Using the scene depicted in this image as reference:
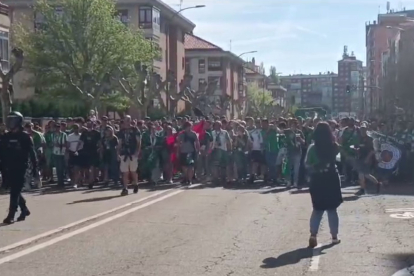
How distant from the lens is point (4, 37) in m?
43.6

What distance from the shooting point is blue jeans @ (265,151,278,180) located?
82.0ft

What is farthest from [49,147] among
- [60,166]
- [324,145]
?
[324,145]

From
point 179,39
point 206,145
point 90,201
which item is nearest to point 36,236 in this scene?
point 90,201

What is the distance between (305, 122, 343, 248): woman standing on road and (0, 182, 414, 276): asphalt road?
454 millimetres

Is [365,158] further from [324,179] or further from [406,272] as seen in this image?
[406,272]

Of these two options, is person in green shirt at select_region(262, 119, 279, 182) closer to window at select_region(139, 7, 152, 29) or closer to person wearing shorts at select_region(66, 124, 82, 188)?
person wearing shorts at select_region(66, 124, 82, 188)

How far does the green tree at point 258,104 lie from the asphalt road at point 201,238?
82.1 metres

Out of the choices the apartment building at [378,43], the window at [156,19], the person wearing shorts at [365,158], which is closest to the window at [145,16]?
the window at [156,19]

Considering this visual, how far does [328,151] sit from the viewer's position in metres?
13.0

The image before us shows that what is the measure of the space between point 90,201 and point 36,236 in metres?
6.10

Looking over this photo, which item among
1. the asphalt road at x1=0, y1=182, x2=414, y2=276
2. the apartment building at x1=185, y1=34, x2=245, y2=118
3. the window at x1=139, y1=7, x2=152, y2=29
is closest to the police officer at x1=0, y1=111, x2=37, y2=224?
the asphalt road at x1=0, y1=182, x2=414, y2=276

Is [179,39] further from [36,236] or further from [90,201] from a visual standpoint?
[36,236]

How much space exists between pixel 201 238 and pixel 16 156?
390cm

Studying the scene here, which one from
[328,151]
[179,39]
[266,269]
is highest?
[179,39]
